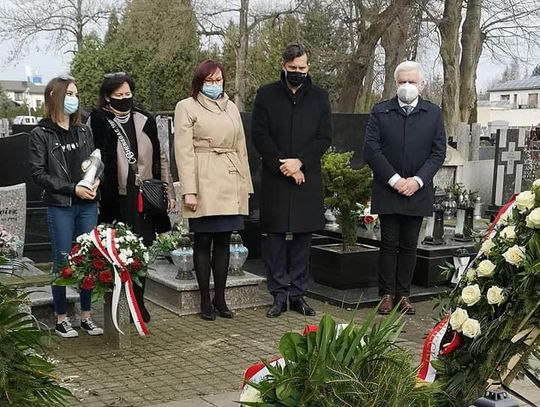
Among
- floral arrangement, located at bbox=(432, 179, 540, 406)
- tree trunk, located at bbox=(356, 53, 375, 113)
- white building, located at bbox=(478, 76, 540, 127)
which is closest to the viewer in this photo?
floral arrangement, located at bbox=(432, 179, 540, 406)

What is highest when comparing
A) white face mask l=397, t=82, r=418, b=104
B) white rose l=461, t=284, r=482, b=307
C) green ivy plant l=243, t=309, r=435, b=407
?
white face mask l=397, t=82, r=418, b=104

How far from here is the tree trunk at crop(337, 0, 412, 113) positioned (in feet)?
76.9

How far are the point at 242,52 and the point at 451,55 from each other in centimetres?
1153

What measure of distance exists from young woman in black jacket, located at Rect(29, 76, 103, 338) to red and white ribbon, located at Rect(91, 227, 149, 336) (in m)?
0.28

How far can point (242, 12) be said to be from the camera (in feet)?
104

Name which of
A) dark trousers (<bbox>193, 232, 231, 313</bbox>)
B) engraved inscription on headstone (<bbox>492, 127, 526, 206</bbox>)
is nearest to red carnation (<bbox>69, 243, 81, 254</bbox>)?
dark trousers (<bbox>193, 232, 231, 313</bbox>)

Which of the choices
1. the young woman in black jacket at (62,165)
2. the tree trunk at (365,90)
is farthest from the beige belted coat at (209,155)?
the tree trunk at (365,90)

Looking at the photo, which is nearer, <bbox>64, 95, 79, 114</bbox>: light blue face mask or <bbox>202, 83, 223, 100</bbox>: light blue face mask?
<bbox>64, 95, 79, 114</bbox>: light blue face mask

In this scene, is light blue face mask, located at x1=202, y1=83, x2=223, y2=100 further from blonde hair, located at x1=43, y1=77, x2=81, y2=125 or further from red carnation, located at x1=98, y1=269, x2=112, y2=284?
red carnation, located at x1=98, y1=269, x2=112, y2=284

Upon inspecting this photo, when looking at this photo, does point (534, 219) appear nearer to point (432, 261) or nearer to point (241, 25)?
point (432, 261)

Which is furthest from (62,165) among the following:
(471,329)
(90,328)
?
(471,329)

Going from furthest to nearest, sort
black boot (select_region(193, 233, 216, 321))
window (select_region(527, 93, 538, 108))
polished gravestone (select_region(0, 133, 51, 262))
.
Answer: window (select_region(527, 93, 538, 108)) < polished gravestone (select_region(0, 133, 51, 262)) < black boot (select_region(193, 233, 216, 321))

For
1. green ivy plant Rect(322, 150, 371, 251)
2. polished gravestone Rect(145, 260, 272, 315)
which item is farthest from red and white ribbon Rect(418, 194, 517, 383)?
green ivy plant Rect(322, 150, 371, 251)

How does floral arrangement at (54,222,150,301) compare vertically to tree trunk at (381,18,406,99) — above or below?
below
